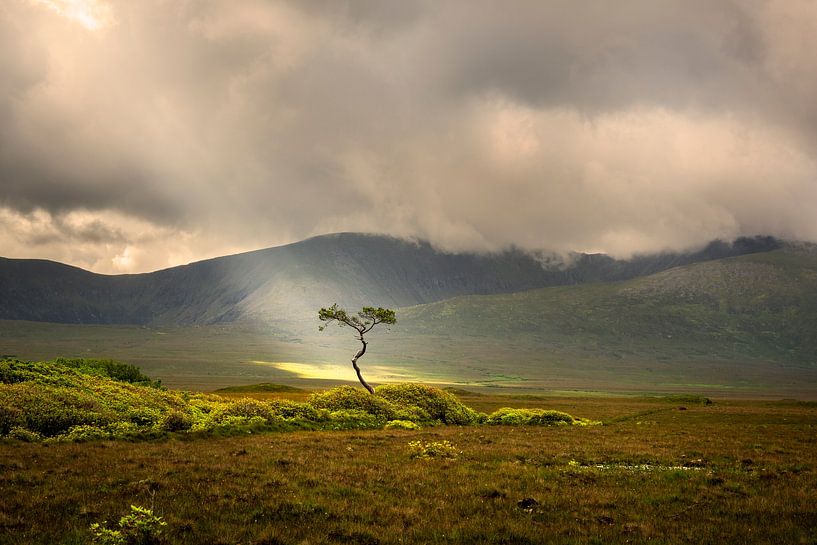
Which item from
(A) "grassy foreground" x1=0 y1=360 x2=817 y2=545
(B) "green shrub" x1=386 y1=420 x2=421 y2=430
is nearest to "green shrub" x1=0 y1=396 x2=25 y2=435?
(A) "grassy foreground" x1=0 y1=360 x2=817 y2=545

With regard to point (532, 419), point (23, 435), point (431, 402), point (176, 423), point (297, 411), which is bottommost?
point (532, 419)

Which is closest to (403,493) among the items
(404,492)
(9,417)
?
(404,492)

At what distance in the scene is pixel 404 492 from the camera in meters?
16.6

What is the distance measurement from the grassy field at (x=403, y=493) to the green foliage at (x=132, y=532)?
333 millimetres

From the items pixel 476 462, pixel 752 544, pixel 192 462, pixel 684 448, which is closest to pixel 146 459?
pixel 192 462

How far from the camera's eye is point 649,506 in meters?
15.3

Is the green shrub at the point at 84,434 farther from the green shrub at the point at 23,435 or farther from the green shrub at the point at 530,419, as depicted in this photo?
the green shrub at the point at 530,419

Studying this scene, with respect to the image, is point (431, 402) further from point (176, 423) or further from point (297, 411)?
point (176, 423)

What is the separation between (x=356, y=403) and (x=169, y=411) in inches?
616

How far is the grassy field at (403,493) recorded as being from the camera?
1252 centimetres

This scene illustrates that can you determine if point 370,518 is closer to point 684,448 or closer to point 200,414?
point 684,448

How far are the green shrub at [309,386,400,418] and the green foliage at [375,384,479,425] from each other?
103 inches

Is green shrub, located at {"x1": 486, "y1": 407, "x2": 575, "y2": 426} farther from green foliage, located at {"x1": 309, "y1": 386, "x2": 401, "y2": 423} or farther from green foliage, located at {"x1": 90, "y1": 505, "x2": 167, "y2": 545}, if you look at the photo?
green foliage, located at {"x1": 90, "y1": 505, "x2": 167, "y2": 545}

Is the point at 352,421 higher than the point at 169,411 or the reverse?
the reverse
